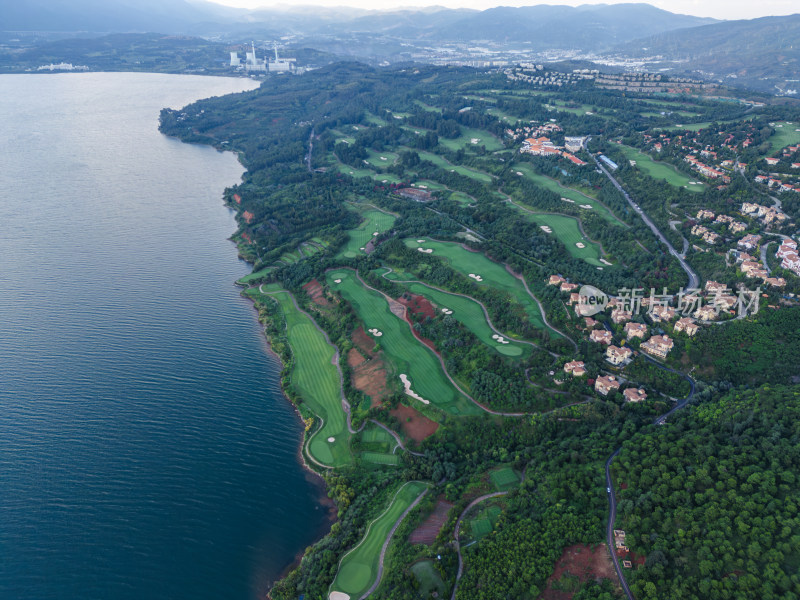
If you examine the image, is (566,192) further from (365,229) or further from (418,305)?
(418,305)

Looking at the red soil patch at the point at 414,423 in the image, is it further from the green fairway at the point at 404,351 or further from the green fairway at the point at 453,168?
the green fairway at the point at 453,168

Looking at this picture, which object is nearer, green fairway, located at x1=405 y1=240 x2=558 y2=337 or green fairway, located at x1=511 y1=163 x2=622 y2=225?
green fairway, located at x1=405 y1=240 x2=558 y2=337

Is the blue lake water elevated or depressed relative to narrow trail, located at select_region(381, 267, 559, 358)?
depressed

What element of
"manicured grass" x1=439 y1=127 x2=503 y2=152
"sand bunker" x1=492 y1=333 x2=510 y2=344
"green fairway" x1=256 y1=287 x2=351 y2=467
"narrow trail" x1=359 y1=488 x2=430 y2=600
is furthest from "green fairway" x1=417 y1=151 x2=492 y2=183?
"narrow trail" x1=359 y1=488 x2=430 y2=600

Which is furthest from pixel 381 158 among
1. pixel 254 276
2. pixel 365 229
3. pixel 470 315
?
pixel 470 315

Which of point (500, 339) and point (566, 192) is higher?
point (566, 192)

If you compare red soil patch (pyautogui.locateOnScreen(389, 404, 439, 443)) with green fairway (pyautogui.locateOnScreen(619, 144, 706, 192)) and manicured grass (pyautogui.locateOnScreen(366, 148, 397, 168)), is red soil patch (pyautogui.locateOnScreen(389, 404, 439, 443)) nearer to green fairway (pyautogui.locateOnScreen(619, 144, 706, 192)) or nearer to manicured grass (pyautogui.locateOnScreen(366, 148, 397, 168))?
green fairway (pyautogui.locateOnScreen(619, 144, 706, 192))
